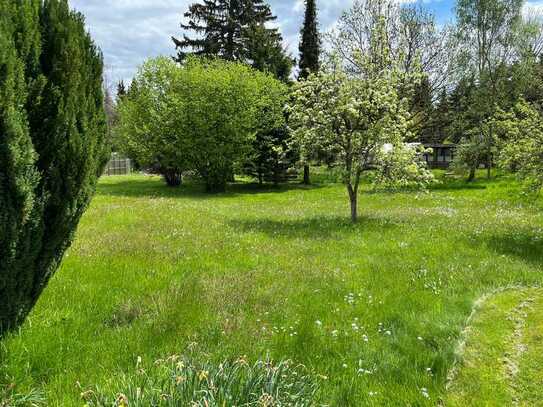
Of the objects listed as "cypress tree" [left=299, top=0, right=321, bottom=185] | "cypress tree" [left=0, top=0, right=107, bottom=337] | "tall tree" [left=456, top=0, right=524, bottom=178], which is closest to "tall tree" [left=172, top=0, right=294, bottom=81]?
"cypress tree" [left=299, top=0, right=321, bottom=185]

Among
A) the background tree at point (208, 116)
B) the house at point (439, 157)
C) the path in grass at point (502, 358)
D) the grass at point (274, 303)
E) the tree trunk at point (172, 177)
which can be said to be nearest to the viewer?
the path in grass at point (502, 358)

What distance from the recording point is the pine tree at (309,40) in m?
30.8

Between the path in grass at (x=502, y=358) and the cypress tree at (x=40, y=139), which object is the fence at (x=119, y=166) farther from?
the path in grass at (x=502, y=358)

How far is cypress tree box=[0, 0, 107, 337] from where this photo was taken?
9.72ft

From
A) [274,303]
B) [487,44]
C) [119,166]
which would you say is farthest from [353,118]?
[119,166]

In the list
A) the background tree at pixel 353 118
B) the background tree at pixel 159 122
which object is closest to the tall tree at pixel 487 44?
the background tree at pixel 353 118

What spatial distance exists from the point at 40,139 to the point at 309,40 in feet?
99.6

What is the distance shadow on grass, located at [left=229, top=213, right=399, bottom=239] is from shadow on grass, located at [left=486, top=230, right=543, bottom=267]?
9.22ft

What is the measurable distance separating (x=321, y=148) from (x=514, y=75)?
79.8 feet

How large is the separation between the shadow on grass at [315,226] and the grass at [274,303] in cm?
16

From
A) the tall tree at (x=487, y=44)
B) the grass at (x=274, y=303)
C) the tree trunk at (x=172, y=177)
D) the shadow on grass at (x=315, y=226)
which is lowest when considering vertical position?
the grass at (x=274, y=303)

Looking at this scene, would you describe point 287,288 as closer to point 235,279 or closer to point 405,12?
point 235,279

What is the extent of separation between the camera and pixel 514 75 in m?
29.1

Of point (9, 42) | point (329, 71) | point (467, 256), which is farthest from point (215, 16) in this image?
point (9, 42)
